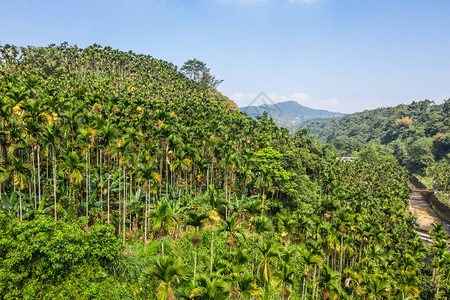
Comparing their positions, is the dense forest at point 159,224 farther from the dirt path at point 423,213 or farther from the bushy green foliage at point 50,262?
the dirt path at point 423,213

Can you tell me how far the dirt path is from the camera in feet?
249

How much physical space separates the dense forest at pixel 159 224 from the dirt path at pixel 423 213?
2359cm

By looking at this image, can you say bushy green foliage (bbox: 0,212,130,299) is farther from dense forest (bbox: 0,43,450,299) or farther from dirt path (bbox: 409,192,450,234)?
dirt path (bbox: 409,192,450,234)

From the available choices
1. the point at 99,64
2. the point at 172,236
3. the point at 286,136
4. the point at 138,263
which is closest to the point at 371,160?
the point at 286,136

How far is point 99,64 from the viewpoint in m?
A: 120

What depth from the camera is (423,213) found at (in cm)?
8750

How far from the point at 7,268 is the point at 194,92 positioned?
3841 inches

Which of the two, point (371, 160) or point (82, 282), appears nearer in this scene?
point (82, 282)

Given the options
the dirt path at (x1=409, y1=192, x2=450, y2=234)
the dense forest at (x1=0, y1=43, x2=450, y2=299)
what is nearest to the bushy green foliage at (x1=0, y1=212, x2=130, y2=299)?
the dense forest at (x1=0, y1=43, x2=450, y2=299)

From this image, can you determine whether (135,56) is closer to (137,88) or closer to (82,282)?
(137,88)

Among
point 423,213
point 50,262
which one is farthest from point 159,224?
point 423,213

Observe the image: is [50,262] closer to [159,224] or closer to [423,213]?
[159,224]

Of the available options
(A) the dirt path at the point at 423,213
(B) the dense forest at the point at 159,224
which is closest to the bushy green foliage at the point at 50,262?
(B) the dense forest at the point at 159,224

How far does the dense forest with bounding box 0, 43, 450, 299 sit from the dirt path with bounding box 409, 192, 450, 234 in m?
23.6
